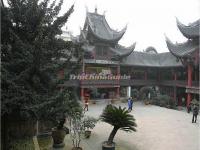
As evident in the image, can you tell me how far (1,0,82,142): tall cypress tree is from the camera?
7.12 metres

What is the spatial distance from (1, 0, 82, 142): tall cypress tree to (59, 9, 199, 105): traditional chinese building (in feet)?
51.7

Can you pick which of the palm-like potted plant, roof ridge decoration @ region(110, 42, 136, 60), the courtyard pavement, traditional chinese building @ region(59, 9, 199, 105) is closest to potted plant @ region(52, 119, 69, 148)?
the courtyard pavement

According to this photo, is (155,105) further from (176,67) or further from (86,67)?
(86,67)

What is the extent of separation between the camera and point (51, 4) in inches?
342

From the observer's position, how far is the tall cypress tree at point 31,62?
712cm

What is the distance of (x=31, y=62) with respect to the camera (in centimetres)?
741

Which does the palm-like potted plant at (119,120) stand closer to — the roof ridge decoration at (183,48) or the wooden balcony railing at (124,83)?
the wooden balcony railing at (124,83)

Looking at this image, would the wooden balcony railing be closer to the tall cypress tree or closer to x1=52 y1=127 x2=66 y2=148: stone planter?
x1=52 y1=127 x2=66 y2=148: stone planter

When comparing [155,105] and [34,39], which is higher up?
[34,39]

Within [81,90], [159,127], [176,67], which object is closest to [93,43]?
[81,90]

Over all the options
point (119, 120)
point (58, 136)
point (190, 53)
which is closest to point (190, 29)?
point (190, 53)

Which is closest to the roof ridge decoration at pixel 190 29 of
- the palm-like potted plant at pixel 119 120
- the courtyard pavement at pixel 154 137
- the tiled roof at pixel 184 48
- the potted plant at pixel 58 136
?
the tiled roof at pixel 184 48

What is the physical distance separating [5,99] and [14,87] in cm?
46

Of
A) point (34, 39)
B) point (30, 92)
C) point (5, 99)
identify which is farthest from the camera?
point (34, 39)
